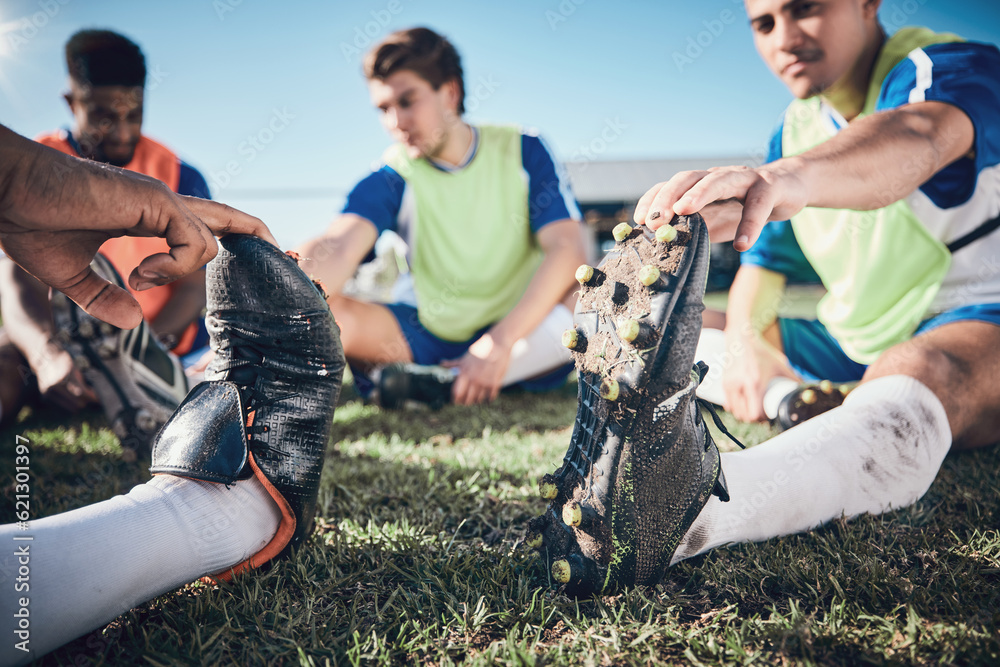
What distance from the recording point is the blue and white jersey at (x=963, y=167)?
50.8 inches

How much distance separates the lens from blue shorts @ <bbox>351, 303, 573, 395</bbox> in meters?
2.80

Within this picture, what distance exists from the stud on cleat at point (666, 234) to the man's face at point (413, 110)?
2.17 meters

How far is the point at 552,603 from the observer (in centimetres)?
80

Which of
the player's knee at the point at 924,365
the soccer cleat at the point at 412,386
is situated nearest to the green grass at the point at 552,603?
the player's knee at the point at 924,365

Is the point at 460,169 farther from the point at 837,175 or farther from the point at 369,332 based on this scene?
the point at 837,175

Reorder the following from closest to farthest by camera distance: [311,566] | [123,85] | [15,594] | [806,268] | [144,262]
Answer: [15,594] < [144,262] < [311,566] < [806,268] < [123,85]

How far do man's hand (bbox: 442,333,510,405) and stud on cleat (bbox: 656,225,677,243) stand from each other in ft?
5.47

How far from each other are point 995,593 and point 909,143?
0.86 meters

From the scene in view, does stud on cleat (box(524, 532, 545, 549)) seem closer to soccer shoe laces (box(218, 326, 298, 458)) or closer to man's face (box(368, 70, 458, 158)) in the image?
soccer shoe laces (box(218, 326, 298, 458))

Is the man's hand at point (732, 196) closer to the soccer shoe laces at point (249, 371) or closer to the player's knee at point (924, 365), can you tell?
the player's knee at point (924, 365)

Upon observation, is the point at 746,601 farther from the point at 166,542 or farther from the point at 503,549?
the point at 166,542

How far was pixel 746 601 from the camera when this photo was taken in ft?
2.67

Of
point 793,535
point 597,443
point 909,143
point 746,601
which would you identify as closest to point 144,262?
point 597,443

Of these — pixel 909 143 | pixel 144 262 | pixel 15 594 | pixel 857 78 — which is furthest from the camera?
pixel 857 78
